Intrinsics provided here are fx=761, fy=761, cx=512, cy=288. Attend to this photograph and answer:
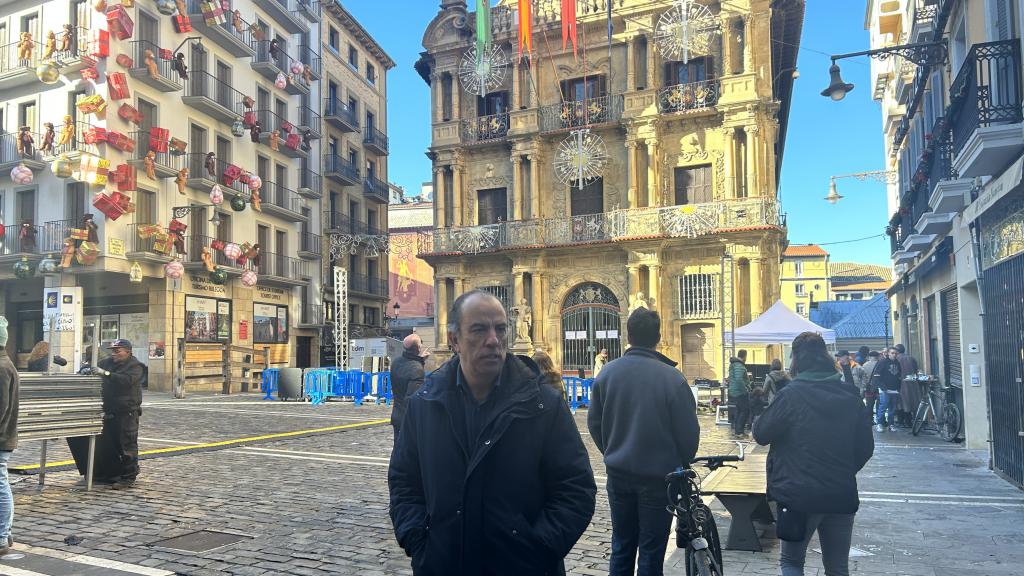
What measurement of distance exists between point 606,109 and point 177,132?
16.5 meters

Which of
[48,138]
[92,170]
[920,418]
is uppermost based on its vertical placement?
[48,138]

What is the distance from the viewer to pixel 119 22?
2614cm

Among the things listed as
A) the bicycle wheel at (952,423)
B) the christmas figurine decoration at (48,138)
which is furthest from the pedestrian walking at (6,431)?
the christmas figurine decoration at (48,138)

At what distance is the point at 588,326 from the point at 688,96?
9.17m

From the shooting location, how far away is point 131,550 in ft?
19.6

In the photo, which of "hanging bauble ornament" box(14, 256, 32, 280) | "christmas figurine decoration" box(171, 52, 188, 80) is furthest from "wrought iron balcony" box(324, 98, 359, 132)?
"hanging bauble ornament" box(14, 256, 32, 280)

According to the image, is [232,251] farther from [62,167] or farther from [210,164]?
[62,167]

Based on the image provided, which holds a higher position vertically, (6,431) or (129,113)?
(129,113)

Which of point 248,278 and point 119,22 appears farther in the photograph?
point 248,278

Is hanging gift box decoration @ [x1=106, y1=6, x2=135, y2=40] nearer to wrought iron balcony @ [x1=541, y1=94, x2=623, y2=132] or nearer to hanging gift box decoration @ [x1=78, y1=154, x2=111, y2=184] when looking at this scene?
hanging gift box decoration @ [x1=78, y1=154, x2=111, y2=184]

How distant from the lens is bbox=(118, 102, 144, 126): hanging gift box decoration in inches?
1037

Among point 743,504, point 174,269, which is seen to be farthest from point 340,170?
point 743,504

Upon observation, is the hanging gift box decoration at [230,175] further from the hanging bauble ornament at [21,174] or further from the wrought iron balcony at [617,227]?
the wrought iron balcony at [617,227]

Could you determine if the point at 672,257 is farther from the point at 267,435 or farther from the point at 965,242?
the point at 267,435
